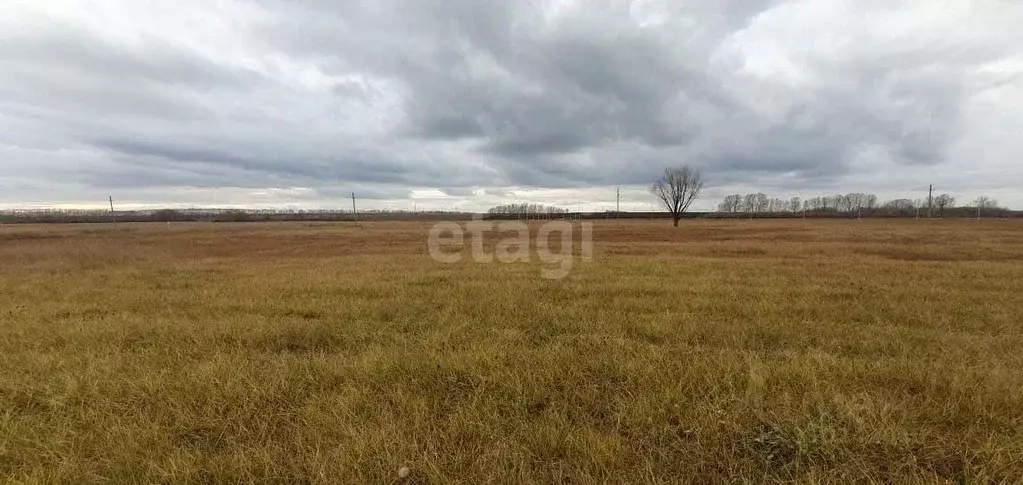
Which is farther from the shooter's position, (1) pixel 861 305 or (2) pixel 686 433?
(1) pixel 861 305

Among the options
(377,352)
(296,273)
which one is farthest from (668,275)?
(296,273)

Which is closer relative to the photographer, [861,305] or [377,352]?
[377,352]

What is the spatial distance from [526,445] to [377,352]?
107 inches

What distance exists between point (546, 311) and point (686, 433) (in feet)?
14.5

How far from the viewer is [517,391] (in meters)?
4.13

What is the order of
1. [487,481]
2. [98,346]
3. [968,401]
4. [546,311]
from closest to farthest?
[487,481]
[968,401]
[98,346]
[546,311]

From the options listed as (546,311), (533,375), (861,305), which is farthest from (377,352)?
(861,305)

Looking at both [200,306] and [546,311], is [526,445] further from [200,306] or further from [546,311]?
[200,306]

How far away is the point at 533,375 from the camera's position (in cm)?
445

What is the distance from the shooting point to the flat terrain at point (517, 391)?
9.91ft

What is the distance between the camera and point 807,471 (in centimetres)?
287

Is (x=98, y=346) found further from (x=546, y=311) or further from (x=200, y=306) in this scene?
(x=546, y=311)

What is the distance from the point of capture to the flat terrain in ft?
9.91

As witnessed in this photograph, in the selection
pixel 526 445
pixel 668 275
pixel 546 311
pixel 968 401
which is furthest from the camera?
pixel 668 275
